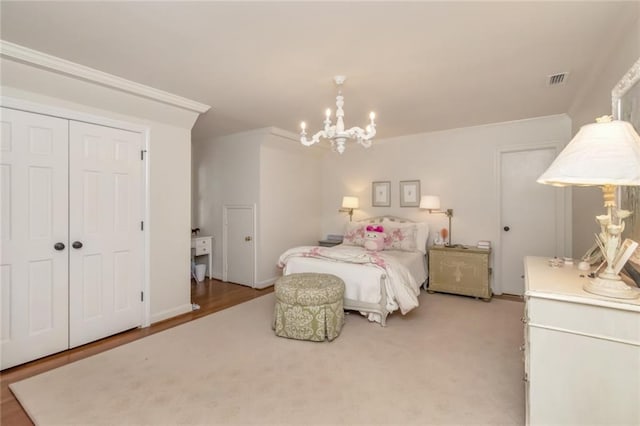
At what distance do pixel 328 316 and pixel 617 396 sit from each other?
6.45 ft

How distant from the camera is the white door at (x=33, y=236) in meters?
2.38

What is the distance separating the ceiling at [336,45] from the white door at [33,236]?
2.36 feet

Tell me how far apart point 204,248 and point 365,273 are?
306cm

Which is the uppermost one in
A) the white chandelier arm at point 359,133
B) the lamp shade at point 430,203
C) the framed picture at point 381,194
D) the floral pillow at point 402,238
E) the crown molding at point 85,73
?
the crown molding at point 85,73

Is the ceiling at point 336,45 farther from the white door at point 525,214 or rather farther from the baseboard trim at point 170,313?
the baseboard trim at point 170,313

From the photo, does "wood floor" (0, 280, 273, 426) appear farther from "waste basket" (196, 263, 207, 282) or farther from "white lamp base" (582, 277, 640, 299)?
"white lamp base" (582, 277, 640, 299)

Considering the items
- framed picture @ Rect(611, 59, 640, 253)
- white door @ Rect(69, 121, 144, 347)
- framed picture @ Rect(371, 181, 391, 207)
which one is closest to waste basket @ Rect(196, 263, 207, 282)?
white door @ Rect(69, 121, 144, 347)

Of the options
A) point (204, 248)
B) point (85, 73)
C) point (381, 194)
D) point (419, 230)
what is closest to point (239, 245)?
point (204, 248)

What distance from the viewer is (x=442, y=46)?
222 cm

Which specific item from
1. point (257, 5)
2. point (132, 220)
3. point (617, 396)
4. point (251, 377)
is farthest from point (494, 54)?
point (132, 220)

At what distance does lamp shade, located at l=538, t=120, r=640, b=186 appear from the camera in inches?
49.4

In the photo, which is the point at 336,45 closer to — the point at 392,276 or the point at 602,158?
the point at 602,158

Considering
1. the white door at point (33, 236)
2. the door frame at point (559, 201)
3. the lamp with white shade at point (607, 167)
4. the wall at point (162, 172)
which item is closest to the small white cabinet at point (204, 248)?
the wall at point (162, 172)

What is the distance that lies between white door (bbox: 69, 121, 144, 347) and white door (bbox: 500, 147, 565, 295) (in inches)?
189
